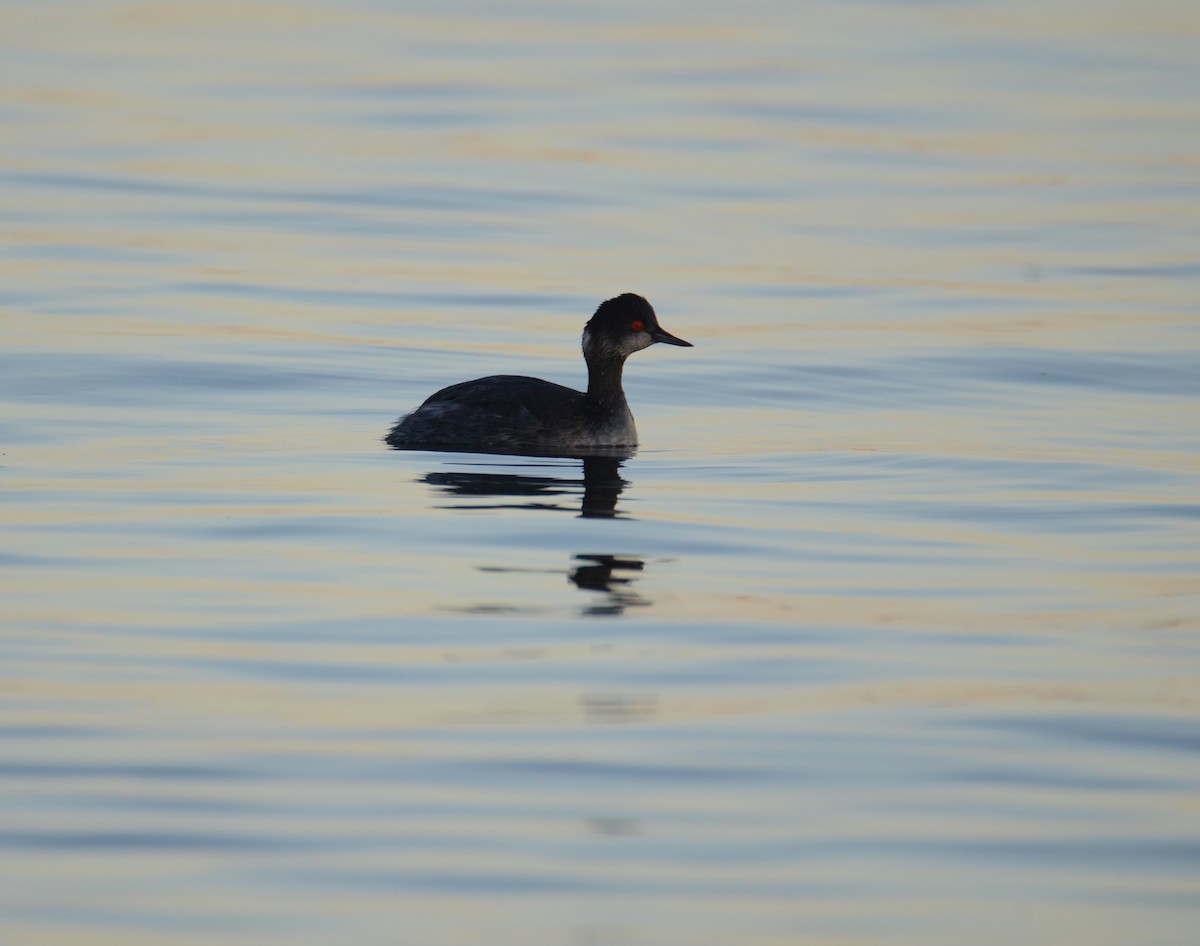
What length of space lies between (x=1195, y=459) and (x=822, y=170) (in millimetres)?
13851

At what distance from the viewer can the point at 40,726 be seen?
23.3 ft

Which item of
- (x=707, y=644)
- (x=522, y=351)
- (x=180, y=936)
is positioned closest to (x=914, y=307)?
(x=522, y=351)

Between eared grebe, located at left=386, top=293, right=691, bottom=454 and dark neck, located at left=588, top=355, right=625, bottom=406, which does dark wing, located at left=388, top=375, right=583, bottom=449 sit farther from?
dark neck, located at left=588, top=355, right=625, bottom=406

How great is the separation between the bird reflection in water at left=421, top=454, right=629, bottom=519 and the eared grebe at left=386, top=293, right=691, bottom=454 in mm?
600

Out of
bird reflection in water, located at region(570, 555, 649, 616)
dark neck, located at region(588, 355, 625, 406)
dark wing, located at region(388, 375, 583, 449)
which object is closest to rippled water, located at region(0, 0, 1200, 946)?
bird reflection in water, located at region(570, 555, 649, 616)

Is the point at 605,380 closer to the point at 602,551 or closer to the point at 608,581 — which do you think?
the point at 602,551

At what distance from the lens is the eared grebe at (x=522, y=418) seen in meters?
13.0

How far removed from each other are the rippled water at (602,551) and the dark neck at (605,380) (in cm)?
57

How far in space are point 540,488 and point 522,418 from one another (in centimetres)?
134

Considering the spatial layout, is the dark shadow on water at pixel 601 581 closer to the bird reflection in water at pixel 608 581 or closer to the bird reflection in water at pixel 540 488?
the bird reflection in water at pixel 608 581

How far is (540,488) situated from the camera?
11.9m

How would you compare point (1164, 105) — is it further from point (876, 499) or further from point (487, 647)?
point (487, 647)

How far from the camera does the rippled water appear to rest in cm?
606

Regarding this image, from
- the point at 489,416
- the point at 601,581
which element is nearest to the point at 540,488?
the point at 489,416
